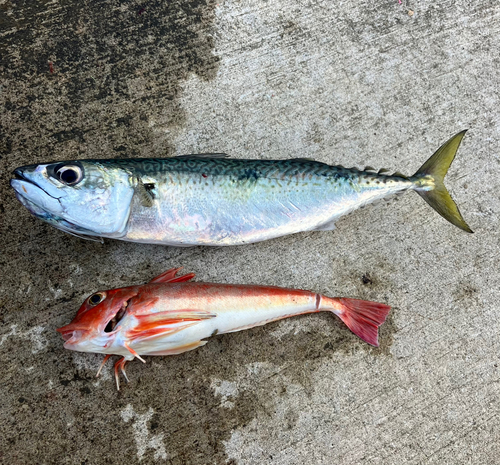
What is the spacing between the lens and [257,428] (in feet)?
8.75

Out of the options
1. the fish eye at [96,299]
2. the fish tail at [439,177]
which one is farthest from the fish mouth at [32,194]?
the fish tail at [439,177]

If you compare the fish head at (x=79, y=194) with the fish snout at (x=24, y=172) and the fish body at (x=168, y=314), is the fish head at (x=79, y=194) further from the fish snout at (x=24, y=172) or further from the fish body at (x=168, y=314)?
the fish body at (x=168, y=314)

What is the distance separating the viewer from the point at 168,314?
2.37 metres

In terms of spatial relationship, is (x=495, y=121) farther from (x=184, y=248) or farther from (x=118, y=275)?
(x=118, y=275)

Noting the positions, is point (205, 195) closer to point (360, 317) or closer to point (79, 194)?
point (79, 194)

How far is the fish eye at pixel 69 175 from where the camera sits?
2.41m

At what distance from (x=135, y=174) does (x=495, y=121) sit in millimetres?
2980

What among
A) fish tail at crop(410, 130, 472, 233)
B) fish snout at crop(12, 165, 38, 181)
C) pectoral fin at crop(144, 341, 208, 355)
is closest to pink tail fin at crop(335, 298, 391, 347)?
fish tail at crop(410, 130, 472, 233)

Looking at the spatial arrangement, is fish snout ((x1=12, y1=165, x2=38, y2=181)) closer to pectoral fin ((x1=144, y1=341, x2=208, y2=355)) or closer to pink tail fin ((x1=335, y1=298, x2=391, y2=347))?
pectoral fin ((x1=144, y1=341, x2=208, y2=355))

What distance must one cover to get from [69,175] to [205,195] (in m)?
0.85

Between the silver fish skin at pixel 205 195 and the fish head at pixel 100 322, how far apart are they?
433 millimetres

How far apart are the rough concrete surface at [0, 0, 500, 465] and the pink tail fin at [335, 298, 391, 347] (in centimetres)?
10

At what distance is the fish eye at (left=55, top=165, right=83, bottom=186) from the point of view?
2414 mm

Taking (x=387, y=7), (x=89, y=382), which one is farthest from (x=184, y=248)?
(x=387, y=7)
